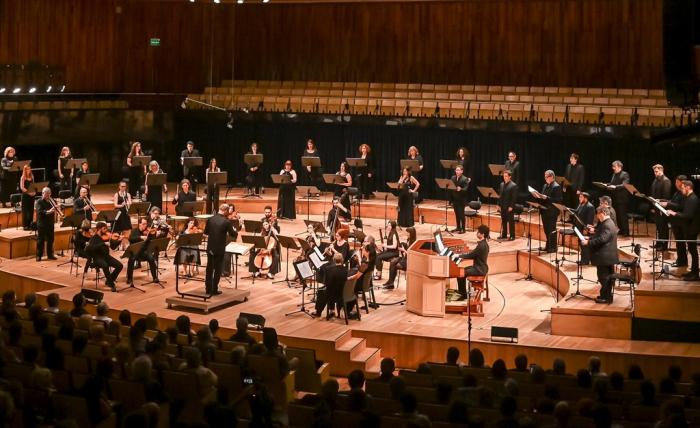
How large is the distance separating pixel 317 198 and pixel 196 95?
4738mm

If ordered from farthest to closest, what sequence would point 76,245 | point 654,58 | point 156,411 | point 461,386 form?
point 654,58 < point 76,245 < point 461,386 < point 156,411

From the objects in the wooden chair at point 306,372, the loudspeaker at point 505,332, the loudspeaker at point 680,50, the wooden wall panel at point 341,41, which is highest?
the wooden wall panel at point 341,41

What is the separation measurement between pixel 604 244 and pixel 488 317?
6.68 ft

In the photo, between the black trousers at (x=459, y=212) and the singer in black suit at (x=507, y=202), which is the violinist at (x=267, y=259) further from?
the singer in black suit at (x=507, y=202)

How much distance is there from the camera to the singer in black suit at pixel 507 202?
58.9 ft

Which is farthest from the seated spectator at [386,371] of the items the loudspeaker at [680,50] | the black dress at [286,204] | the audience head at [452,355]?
the black dress at [286,204]

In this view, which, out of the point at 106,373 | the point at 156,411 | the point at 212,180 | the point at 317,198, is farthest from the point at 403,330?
the point at 317,198

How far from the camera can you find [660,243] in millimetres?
14836

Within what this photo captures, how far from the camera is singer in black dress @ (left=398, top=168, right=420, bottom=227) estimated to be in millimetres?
19094

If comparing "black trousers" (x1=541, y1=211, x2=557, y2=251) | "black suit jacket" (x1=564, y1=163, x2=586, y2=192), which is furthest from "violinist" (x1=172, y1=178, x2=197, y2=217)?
"black suit jacket" (x1=564, y1=163, x2=586, y2=192)

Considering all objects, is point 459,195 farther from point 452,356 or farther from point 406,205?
point 452,356

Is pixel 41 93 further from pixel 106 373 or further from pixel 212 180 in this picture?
pixel 106 373

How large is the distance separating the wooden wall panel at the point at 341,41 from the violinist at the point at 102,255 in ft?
28.1

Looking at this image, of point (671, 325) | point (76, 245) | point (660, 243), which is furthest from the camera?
point (76, 245)
